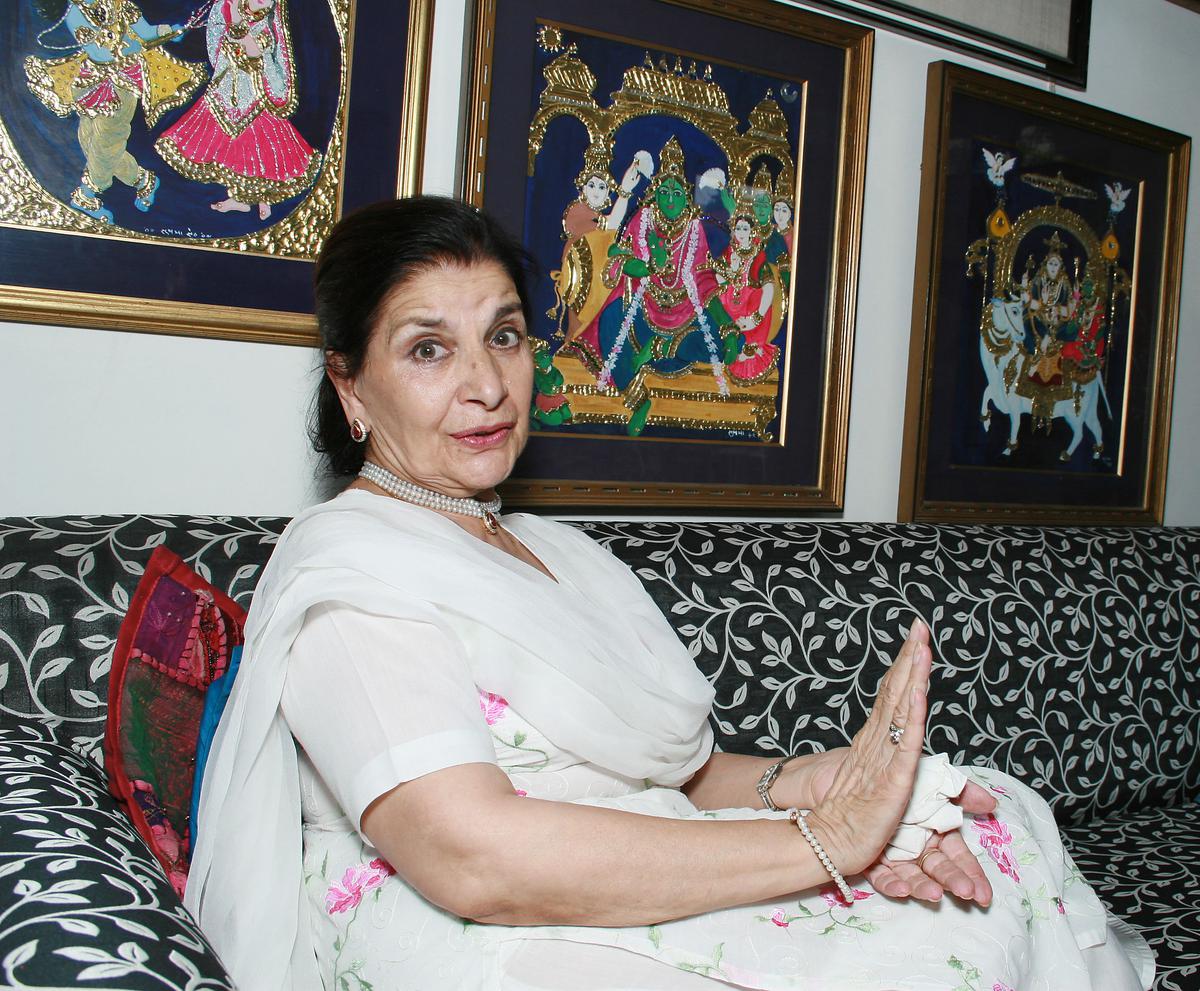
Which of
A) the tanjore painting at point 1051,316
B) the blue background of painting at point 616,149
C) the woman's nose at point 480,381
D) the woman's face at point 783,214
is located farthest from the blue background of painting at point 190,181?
the tanjore painting at point 1051,316

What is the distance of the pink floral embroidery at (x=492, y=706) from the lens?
1.28 metres

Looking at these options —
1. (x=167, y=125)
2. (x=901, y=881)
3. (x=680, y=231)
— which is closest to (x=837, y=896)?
(x=901, y=881)

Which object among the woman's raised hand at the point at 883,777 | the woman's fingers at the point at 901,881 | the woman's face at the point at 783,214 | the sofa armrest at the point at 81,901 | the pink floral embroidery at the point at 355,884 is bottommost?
the pink floral embroidery at the point at 355,884

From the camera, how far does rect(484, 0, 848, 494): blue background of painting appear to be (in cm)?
194

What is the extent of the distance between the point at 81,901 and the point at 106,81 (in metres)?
1.22

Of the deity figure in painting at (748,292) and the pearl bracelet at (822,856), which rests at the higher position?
the deity figure in painting at (748,292)

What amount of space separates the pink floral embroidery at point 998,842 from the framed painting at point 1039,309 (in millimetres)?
1165

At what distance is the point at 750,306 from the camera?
2.24 metres

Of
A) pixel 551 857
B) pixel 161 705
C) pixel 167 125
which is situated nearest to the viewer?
pixel 551 857

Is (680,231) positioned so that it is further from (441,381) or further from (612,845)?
(612,845)

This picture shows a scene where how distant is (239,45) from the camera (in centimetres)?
171

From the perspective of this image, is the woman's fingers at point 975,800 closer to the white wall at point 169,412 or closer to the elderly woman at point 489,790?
the elderly woman at point 489,790

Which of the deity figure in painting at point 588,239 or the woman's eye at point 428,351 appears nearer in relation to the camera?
the woman's eye at point 428,351

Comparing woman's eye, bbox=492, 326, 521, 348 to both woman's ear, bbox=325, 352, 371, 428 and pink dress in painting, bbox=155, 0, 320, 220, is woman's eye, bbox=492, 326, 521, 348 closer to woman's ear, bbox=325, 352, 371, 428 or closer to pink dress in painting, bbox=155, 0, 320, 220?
woman's ear, bbox=325, 352, 371, 428
